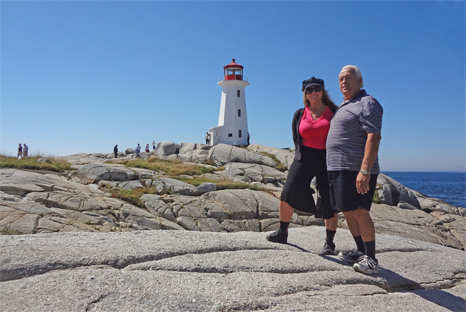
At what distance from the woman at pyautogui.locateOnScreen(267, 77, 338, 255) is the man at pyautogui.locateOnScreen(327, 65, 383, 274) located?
0.40 metres

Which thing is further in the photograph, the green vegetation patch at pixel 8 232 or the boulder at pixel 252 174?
the boulder at pixel 252 174

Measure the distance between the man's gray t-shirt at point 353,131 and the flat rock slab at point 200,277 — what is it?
1.43 metres

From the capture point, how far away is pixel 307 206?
17.4 ft

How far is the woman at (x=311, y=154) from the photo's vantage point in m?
5.14

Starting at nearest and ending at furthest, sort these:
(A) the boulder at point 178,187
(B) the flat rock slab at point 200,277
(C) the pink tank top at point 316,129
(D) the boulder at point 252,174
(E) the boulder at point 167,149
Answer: (B) the flat rock slab at point 200,277 → (C) the pink tank top at point 316,129 → (A) the boulder at point 178,187 → (D) the boulder at point 252,174 → (E) the boulder at point 167,149

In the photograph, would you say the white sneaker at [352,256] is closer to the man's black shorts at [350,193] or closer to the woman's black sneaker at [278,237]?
the man's black shorts at [350,193]

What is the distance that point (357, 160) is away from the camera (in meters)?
4.45

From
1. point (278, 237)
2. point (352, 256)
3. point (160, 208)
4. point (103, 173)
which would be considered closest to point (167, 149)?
point (103, 173)

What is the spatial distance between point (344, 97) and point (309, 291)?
2.73 m

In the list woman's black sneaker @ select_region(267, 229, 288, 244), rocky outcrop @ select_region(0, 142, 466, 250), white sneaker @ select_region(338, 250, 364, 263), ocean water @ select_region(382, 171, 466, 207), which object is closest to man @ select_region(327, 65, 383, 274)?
white sneaker @ select_region(338, 250, 364, 263)

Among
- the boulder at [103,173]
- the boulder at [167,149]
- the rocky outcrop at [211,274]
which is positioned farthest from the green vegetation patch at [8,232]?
the boulder at [167,149]

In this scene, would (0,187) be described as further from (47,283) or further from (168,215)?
(47,283)

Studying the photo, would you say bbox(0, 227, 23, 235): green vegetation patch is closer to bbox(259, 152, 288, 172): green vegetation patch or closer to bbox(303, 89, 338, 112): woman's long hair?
bbox(303, 89, 338, 112): woman's long hair

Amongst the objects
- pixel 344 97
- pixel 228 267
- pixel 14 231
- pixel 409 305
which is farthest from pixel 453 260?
pixel 14 231
